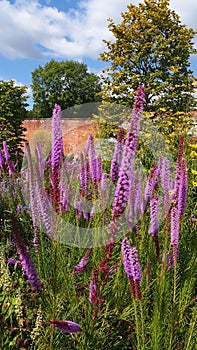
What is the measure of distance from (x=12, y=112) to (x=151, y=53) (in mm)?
5099

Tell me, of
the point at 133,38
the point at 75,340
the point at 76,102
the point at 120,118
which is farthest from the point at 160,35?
the point at 76,102

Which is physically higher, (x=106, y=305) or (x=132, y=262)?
(x=132, y=262)

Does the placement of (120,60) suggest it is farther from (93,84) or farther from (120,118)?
(93,84)

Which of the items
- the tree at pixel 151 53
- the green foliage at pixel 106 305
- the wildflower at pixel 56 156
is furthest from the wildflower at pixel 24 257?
the tree at pixel 151 53

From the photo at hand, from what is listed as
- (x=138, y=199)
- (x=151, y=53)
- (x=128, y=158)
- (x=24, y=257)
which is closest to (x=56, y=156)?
(x=128, y=158)

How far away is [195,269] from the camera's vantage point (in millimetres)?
2107

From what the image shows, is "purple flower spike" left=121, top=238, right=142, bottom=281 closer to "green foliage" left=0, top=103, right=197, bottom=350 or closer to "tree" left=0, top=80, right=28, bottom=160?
"green foliage" left=0, top=103, right=197, bottom=350

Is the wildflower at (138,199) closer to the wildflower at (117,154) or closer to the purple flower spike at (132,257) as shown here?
the wildflower at (117,154)

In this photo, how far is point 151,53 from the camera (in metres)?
10.2

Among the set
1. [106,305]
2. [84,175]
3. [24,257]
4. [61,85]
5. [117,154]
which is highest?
[61,85]

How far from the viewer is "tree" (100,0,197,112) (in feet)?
32.3

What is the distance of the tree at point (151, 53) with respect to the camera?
9.84 metres

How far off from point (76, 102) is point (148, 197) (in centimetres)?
4214

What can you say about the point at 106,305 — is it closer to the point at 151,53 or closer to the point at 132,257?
Result: the point at 132,257
